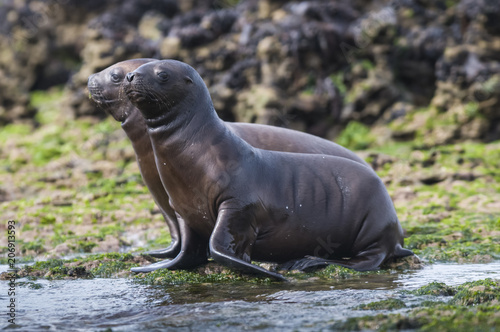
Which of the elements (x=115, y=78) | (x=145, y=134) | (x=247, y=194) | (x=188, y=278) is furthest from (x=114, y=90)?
(x=188, y=278)

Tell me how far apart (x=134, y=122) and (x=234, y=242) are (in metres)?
1.90

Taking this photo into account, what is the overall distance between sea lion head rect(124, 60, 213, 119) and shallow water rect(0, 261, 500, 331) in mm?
1499

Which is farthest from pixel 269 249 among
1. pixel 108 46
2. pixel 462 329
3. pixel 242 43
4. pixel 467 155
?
pixel 108 46

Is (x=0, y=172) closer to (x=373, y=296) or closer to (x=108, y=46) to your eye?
(x=108, y=46)

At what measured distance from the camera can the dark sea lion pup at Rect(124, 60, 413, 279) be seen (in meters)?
5.56

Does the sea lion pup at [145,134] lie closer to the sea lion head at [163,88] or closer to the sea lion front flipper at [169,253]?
the sea lion front flipper at [169,253]

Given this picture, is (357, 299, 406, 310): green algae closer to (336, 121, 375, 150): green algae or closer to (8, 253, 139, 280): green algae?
(8, 253, 139, 280): green algae

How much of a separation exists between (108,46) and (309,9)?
19.4 feet

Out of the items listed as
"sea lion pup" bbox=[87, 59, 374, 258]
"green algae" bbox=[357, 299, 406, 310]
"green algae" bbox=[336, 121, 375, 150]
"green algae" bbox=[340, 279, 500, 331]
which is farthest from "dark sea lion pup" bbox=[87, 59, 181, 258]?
"green algae" bbox=[336, 121, 375, 150]

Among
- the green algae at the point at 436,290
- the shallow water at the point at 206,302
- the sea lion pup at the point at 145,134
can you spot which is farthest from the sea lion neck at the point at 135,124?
the green algae at the point at 436,290

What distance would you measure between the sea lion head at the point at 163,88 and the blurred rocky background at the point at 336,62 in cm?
1001

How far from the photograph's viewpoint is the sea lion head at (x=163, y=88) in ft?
18.1

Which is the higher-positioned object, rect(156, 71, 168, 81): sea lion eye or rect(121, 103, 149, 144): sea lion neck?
rect(156, 71, 168, 81): sea lion eye

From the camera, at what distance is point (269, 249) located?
5938 mm
